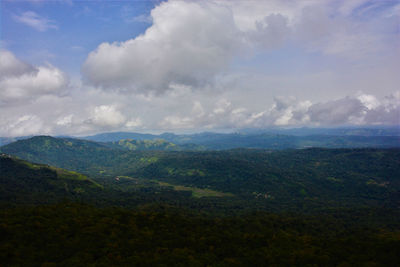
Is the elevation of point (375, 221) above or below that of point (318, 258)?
below

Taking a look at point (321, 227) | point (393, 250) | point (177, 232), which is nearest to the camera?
point (393, 250)

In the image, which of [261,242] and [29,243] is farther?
[261,242]

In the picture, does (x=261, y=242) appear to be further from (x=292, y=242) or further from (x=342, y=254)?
(x=342, y=254)

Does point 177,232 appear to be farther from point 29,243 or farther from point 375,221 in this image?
point 375,221

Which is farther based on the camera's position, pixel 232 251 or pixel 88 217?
pixel 88 217

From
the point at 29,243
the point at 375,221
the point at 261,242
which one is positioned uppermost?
the point at 29,243

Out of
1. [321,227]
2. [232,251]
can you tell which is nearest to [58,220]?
[232,251]

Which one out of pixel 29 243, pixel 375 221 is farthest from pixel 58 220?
pixel 375 221

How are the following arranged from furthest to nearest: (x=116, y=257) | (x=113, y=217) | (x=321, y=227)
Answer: (x=321, y=227), (x=113, y=217), (x=116, y=257)

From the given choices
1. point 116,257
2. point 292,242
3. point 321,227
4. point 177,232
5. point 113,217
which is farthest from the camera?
point 321,227
